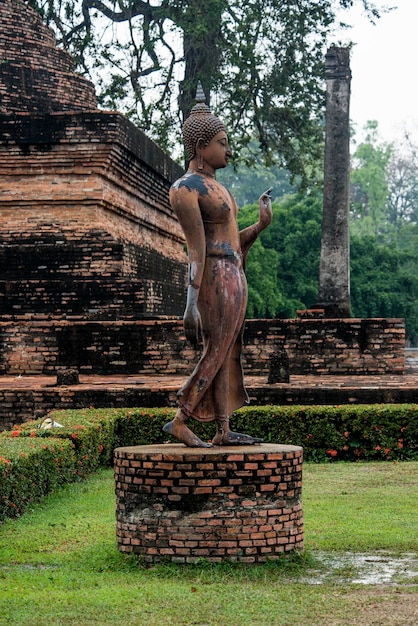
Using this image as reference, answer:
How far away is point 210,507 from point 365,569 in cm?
80

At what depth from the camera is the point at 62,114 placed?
48.7 ft

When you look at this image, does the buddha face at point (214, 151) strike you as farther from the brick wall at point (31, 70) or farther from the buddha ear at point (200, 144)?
the brick wall at point (31, 70)

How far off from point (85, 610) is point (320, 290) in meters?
12.6

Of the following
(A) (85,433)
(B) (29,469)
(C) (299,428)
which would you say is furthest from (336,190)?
(B) (29,469)

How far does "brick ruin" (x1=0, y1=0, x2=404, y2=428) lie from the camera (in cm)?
1332

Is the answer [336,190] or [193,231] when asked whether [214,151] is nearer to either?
[193,231]

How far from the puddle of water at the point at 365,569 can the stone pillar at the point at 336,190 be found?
11061 mm

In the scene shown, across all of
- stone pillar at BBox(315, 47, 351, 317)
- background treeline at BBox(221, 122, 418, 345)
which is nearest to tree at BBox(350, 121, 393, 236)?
background treeline at BBox(221, 122, 418, 345)

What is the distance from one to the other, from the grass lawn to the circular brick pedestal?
4.0 inches

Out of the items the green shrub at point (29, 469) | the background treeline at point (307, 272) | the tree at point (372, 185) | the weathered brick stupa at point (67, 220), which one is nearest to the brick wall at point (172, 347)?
the weathered brick stupa at point (67, 220)

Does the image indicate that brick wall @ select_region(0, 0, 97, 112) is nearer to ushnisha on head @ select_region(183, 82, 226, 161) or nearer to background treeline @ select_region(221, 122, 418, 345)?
ushnisha on head @ select_region(183, 82, 226, 161)

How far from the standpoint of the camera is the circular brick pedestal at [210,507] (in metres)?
5.36

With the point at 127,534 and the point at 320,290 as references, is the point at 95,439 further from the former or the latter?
the point at 320,290

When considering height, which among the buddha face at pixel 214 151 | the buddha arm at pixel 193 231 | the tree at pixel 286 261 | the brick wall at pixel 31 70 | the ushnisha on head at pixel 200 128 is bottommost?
the buddha arm at pixel 193 231
